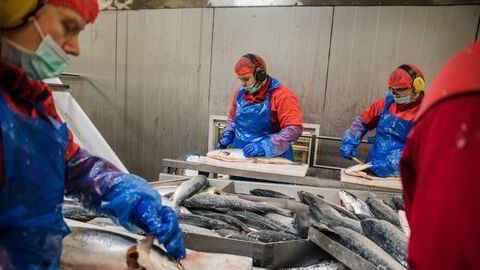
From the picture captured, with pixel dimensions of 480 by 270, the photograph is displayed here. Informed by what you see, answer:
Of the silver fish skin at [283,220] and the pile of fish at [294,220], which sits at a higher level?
the pile of fish at [294,220]

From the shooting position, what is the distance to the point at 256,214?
6.41ft

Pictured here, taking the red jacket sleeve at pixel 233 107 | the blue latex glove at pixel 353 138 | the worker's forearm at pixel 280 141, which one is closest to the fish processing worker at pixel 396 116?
the blue latex glove at pixel 353 138

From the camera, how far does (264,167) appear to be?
2.91 metres

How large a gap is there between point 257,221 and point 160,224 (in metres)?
0.84

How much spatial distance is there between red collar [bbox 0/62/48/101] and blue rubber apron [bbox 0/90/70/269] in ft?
0.22

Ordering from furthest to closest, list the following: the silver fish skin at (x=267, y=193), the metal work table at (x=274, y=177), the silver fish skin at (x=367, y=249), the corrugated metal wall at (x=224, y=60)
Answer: the corrugated metal wall at (x=224, y=60)
the metal work table at (x=274, y=177)
the silver fish skin at (x=267, y=193)
the silver fish skin at (x=367, y=249)

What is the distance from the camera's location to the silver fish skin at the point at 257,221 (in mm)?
1774

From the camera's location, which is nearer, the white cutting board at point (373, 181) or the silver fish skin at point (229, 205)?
the silver fish skin at point (229, 205)

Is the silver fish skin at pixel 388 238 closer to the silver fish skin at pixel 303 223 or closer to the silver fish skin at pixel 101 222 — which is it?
the silver fish skin at pixel 303 223

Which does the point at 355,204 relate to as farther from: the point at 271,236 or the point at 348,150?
the point at 348,150

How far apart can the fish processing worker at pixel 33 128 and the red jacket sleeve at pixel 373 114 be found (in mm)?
3071

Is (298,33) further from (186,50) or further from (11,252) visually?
(11,252)

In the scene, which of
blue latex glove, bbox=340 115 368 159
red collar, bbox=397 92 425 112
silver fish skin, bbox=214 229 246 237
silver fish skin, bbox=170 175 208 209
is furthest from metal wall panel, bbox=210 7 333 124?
silver fish skin, bbox=214 229 246 237

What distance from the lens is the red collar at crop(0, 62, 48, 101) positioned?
0.79 metres
